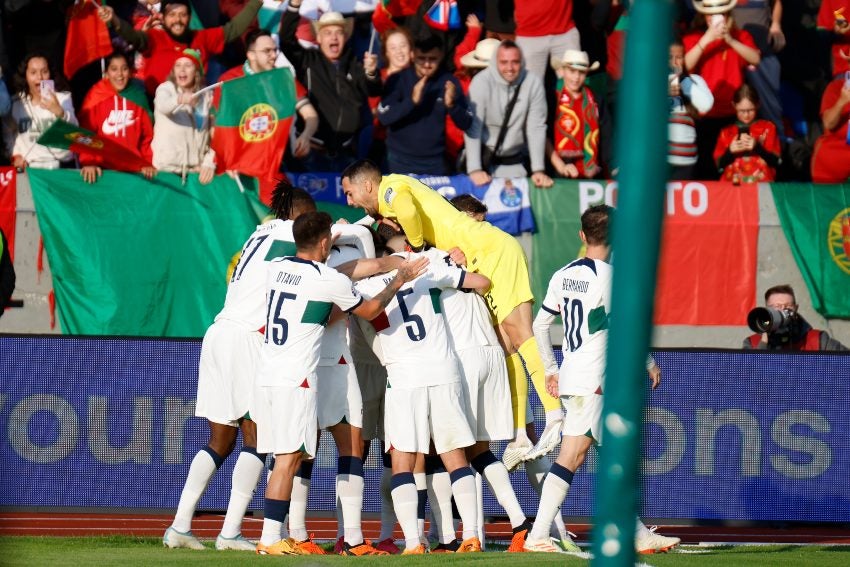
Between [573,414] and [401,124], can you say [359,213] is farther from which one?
[573,414]

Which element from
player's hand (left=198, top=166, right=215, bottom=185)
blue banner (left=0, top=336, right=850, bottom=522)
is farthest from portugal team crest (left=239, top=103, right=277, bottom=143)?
blue banner (left=0, top=336, right=850, bottom=522)

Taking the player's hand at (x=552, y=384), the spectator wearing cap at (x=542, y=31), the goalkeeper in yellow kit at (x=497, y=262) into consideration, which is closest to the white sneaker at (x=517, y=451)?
the goalkeeper in yellow kit at (x=497, y=262)

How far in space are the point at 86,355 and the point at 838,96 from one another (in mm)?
9197

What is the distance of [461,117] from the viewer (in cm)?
1434

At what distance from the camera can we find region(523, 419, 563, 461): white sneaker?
30.8 feet

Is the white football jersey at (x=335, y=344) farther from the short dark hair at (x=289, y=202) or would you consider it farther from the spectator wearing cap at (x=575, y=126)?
the spectator wearing cap at (x=575, y=126)

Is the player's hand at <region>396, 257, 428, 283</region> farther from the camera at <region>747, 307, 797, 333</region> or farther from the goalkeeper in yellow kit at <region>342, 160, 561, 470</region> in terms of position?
the camera at <region>747, 307, 797, 333</region>

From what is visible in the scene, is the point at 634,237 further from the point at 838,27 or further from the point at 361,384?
the point at 838,27

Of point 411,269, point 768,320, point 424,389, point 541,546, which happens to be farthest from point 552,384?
point 768,320

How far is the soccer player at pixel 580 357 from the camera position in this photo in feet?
28.5

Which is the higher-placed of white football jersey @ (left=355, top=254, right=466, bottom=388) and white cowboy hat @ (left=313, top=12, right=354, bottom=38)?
white cowboy hat @ (left=313, top=12, right=354, bottom=38)

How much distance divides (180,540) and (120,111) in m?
6.54

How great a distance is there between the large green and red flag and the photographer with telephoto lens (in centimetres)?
636

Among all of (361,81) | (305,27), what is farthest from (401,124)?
(305,27)
